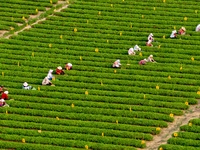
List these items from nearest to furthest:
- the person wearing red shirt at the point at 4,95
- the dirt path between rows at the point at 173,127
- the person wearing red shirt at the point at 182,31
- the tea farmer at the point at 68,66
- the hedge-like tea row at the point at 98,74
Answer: the dirt path between rows at the point at 173,127 → the hedge-like tea row at the point at 98,74 → the person wearing red shirt at the point at 4,95 → the tea farmer at the point at 68,66 → the person wearing red shirt at the point at 182,31

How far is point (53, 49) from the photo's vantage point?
55531 millimetres

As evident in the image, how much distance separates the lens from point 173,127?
45.8 meters

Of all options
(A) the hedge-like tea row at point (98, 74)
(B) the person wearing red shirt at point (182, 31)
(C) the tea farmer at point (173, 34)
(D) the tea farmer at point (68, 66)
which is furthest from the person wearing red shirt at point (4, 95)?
(B) the person wearing red shirt at point (182, 31)

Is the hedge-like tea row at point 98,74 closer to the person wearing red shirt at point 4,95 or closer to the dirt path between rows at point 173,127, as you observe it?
the dirt path between rows at point 173,127

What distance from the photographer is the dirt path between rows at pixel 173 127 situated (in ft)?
146

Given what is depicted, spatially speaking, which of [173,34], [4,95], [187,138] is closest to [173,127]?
[187,138]

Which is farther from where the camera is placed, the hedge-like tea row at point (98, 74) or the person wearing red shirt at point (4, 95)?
the person wearing red shirt at point (4, 95)

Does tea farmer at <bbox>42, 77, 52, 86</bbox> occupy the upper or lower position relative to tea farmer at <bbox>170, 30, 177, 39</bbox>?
lower

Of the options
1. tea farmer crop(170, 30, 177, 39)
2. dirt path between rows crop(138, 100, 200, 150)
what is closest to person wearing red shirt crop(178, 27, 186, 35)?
tea farmer crop(170, 30, 177, 39)

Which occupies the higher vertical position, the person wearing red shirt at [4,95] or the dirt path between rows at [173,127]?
the person wearing red shirt at [4,95]

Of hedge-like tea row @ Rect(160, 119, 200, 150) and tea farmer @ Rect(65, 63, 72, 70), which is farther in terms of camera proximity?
tea farmer @ Rect(65, 63, 72, 70)

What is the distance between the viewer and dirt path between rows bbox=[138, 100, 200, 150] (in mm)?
44375

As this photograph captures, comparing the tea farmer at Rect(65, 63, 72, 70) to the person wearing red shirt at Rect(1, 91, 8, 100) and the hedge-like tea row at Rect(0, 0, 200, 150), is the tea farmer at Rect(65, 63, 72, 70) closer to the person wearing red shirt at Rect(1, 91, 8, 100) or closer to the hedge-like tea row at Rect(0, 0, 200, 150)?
the hedge-like tea row at Rect(0, 0, 200, 150)

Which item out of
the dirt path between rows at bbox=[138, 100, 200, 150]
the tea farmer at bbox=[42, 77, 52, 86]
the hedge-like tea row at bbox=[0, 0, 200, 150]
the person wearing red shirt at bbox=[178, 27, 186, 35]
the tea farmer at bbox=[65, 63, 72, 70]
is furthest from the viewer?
the person wearing red shirt at bbox=[178, 27, 186, 35]
